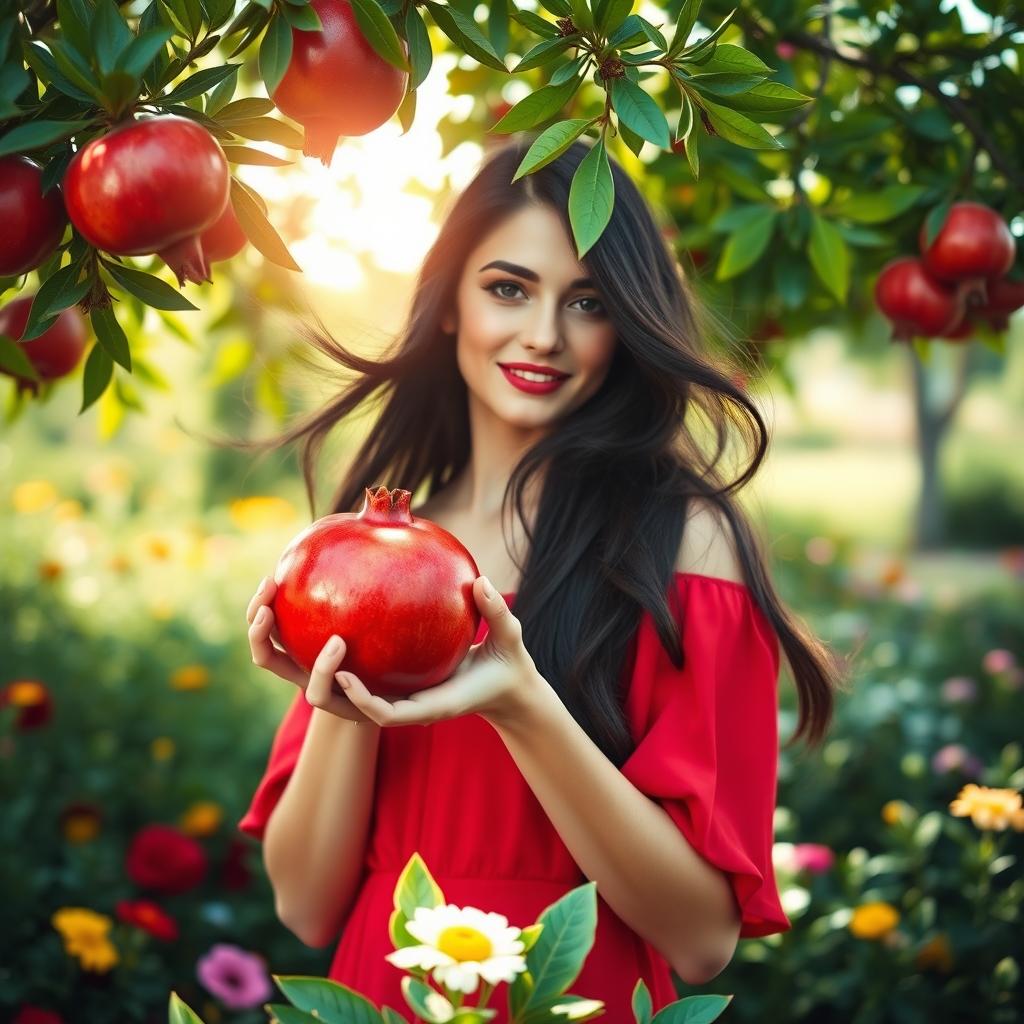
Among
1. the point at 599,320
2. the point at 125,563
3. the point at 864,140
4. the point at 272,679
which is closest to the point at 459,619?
the point at 599,320

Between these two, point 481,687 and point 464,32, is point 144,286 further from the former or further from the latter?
point 481,687

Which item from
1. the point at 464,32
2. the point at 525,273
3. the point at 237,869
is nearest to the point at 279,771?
the point at 525,273

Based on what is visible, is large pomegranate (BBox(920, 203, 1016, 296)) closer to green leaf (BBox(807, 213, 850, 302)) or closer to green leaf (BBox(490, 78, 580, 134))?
green leaf (BBox(807, 213, 850, 302))

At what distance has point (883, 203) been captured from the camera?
6.54ft

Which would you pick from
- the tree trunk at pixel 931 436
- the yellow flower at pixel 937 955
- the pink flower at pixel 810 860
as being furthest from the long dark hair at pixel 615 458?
the tree trunk at pixel 931 436

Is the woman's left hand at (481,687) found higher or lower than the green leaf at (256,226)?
lower

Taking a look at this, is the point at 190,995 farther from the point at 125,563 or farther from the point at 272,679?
the point at 125,563

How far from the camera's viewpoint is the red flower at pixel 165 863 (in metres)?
2.50

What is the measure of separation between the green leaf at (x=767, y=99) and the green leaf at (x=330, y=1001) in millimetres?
890

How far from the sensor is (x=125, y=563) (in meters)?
4.27

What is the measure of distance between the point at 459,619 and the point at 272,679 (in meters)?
3.05

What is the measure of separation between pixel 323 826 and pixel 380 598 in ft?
2.42

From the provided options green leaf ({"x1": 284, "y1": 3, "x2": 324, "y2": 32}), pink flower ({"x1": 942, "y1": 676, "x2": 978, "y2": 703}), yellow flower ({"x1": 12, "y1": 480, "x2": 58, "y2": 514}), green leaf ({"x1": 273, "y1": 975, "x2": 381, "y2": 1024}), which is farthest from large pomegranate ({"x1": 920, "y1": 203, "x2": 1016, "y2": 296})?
yellow flower ({"x1": 12, "y1": 480, "x2": 58, "y2": 514})

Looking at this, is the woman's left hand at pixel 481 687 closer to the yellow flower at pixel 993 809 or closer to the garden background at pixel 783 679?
the garden background at pixel 783 679
